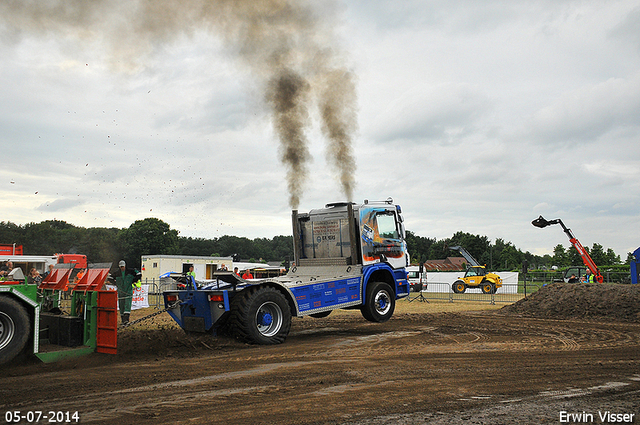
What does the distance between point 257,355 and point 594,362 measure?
5.49 metres

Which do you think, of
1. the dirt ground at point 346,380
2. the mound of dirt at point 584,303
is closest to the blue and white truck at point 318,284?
the dirt ground at point 346,380

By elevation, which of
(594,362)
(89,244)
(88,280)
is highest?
(89,244)

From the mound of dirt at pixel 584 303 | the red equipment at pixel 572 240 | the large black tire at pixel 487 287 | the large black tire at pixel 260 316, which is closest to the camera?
the large black tire at pixel 260 316

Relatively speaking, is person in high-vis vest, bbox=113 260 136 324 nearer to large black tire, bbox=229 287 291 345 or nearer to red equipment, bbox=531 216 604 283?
large black tire, bbox=229 287 291 345

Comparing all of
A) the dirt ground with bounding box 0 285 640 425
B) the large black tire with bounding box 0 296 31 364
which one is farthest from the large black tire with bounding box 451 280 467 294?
the large black tire with bounding box 0 296 31 364

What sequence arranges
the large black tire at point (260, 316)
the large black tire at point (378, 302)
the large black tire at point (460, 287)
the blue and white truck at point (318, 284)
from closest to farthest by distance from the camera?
the large black tire at point (260, 316) < the blue and white truck at point (318, 284) < the large black tire at point (378, 302) < the large black tire at point (460, 287)

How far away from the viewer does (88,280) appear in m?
7.92

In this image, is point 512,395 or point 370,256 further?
point 370,256

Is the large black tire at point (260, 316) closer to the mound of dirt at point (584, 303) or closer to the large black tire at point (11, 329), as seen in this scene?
the large black tire at point (11, 329)

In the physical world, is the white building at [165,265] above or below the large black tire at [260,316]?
above

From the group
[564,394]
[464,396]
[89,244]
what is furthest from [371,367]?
[89,244]

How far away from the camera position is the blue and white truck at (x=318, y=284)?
941cm

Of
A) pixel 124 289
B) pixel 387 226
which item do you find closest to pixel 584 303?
pixel 387 226

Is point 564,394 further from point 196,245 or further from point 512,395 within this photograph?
point 196,245
